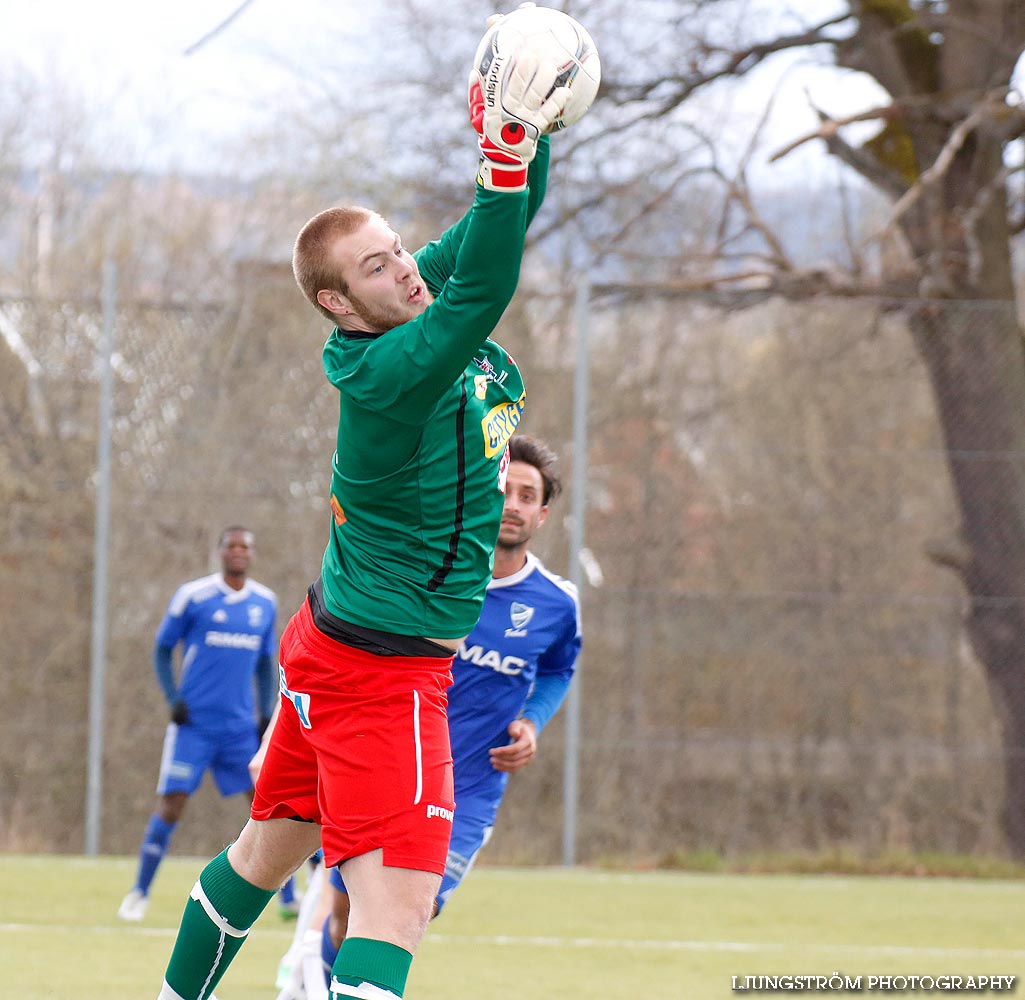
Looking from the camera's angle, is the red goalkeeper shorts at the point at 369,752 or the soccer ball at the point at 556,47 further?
the red goalkeeper shorts at the point at 369,752

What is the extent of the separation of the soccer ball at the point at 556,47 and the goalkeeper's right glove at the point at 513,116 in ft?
0.10

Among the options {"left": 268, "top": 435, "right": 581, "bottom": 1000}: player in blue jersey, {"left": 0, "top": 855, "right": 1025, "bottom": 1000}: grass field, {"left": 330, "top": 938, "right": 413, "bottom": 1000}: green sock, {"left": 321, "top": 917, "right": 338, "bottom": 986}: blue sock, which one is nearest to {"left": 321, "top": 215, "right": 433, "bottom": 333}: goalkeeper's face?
{"left": 330, "top": 938, "right": 413, "bottom": 1000}: green sock

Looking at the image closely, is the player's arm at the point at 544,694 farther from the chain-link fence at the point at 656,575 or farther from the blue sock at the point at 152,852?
the chain-link fence at the point at 656,575

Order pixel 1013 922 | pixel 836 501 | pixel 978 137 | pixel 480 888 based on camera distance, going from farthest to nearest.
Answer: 1. pixel 978 137
2. pixel 836 501
3. pixel 480 888
4. pixel 1013 922

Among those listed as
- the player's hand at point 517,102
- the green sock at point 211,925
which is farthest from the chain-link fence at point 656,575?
the player's hand at point 517,102

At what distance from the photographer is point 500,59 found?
2621 millimetres

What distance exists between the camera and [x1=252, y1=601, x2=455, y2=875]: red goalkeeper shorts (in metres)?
2.89

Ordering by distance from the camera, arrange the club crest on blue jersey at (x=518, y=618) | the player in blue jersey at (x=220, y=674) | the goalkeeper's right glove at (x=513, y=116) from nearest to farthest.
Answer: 1. the goalkeeper's right glove at (x=513, y=116)
2. the club crest on blue jersey at (x=518, y=618)
3. the player in blue jersey at (x=220, y=674)

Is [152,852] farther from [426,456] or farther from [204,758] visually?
[426,456]

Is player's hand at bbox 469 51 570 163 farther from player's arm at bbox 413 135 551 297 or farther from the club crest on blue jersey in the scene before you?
the club crest on blue jersey

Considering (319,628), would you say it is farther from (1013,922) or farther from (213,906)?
(1013,922)

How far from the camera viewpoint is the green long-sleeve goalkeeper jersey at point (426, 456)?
2.68m

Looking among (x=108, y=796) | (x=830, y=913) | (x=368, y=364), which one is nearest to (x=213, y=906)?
(x=368, y=364)

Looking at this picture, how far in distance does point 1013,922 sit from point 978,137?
5498 mm
